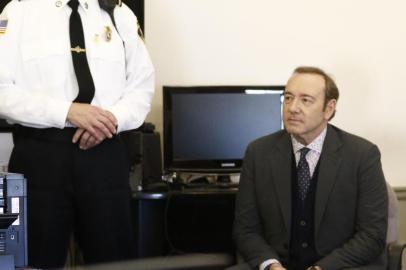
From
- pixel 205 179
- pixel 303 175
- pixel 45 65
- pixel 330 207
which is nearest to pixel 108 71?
pixel 45 65

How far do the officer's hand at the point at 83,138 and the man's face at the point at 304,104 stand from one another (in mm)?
675

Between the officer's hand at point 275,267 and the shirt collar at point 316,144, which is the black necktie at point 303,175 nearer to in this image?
the shirt collar at point 316,144

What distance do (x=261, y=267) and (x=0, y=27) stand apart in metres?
1.14

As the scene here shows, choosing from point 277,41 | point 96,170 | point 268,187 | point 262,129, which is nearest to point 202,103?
point 262,129

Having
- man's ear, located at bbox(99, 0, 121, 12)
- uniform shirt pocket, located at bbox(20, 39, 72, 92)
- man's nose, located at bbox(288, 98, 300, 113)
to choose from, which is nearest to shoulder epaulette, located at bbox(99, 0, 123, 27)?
man's ear, located at bbox(99, 0, 121, 12)

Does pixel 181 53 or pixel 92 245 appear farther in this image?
pixel 181 53

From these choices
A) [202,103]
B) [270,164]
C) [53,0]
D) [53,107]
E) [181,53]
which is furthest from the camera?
[181,53]

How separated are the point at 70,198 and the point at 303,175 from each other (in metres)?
0.79

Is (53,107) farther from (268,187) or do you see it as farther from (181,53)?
(181,53)

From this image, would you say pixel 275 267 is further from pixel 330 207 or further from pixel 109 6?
pixel 109 6

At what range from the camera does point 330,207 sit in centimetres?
226

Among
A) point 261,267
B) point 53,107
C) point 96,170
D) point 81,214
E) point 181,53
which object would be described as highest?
point 181,53

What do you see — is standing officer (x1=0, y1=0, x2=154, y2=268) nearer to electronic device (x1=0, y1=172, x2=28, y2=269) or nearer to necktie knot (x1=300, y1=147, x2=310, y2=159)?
electronic device (x1=0, y1=172, x2=28, y2=269)

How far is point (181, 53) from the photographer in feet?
10.5
